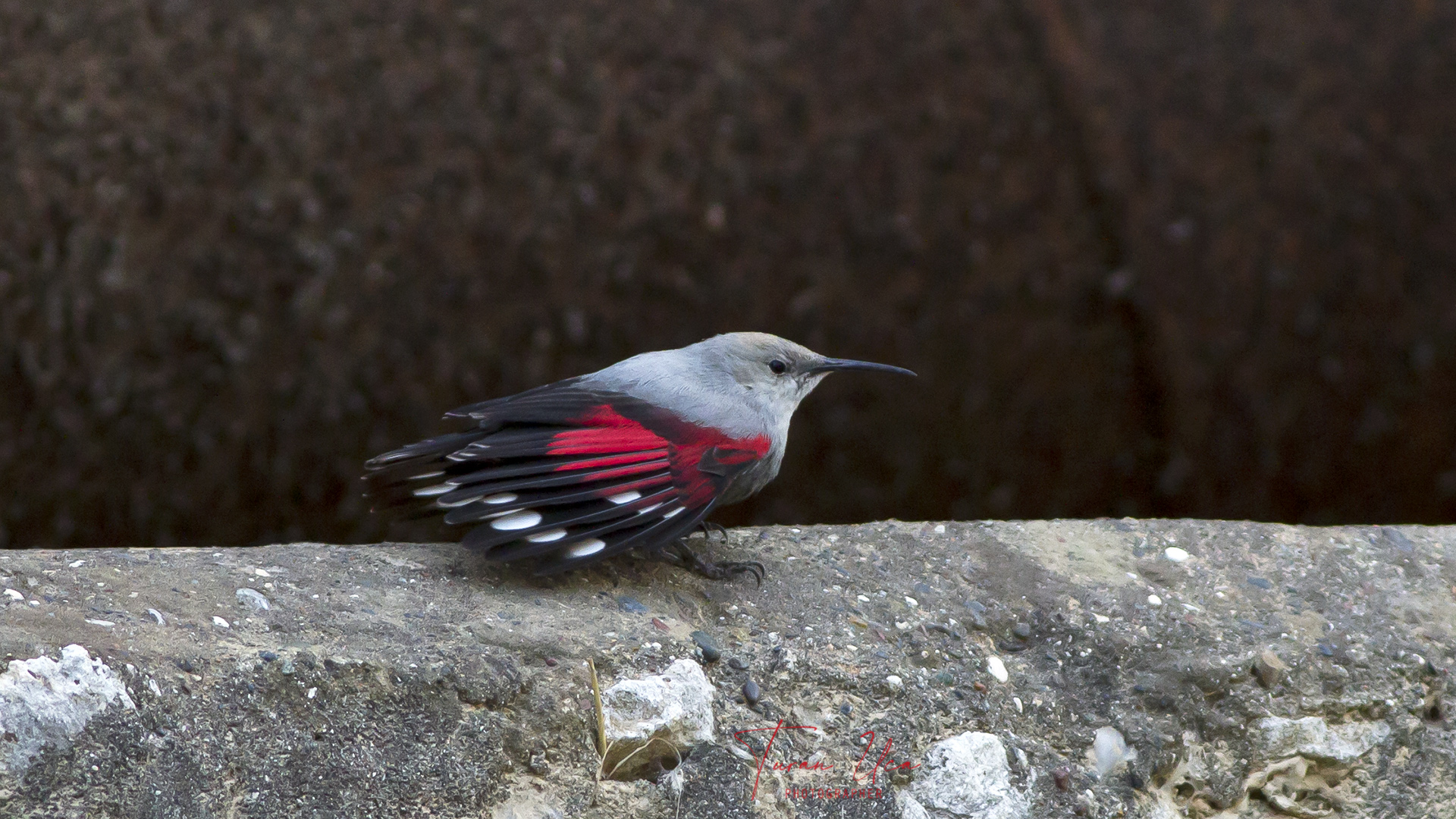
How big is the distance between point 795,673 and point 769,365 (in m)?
0.52

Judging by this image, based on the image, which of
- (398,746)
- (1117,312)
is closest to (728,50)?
(1117,312)

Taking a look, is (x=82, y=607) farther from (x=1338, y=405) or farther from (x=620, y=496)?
(x=1338, y=405)

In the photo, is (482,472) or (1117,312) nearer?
(482,472)

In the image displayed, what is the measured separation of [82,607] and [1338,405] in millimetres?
1885

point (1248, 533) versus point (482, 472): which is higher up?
point (482, 472)

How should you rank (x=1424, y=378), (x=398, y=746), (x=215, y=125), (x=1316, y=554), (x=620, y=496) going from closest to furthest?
(x=398, y=746) < (x=620, y=496) < (x=1316, y=554) < (x=215, y=125) < (x=1424, y=378)

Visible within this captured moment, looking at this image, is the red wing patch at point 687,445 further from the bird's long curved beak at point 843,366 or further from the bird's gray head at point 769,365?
the bird's long curved beak at point 843,366

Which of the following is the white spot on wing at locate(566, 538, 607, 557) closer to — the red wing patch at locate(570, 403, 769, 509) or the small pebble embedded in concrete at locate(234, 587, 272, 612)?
the red wing patch at locate(570, 403, 769, 509)

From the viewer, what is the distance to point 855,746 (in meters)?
1.39

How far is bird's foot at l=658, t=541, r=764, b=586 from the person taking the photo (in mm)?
1621

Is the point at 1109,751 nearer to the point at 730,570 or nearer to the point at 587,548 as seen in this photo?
the point at 730,570

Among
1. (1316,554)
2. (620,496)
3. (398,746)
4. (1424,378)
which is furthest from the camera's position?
(1424,378)
